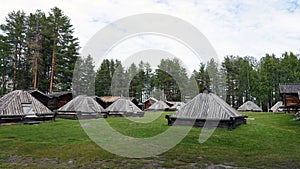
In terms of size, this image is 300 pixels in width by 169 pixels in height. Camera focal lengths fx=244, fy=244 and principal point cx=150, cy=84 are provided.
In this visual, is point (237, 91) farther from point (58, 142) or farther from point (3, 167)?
point (3, 167)

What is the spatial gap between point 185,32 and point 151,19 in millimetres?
2801

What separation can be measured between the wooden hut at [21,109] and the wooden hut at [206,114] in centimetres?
1200

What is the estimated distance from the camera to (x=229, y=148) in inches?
408

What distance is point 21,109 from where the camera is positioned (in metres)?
20.8

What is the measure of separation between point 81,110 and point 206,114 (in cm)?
1506

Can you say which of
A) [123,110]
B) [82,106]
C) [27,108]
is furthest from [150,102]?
[27,108]

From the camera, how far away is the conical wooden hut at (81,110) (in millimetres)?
26453

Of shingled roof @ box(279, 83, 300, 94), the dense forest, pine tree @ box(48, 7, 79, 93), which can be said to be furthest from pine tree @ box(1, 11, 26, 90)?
shingled roof @ box(279, 83, 300, 94)

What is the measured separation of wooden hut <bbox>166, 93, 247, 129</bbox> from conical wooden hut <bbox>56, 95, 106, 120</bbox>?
12222mm

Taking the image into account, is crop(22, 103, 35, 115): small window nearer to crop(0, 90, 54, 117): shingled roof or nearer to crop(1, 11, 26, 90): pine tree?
crop(0, 90, 54, 117): shingled roof

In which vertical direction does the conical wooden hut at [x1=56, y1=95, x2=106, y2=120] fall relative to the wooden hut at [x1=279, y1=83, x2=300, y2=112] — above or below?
below

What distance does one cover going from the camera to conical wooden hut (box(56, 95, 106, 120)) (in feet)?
86.8

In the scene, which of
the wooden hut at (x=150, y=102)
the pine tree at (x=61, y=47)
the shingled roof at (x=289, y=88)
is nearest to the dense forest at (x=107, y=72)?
the pine tree at (x=61, y=47)

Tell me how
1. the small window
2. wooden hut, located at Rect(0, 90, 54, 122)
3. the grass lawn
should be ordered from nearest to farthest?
the grass lawn → wooden hut, located at Rect(0, 90, 54, 122) → the small window
